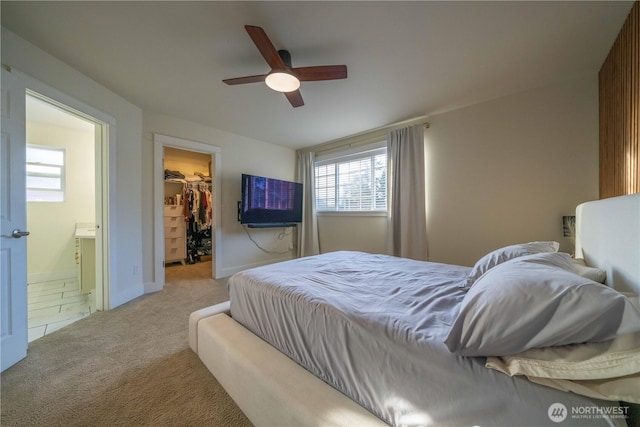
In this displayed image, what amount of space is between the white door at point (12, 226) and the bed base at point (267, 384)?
1.29 m

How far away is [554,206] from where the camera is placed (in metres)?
2.31

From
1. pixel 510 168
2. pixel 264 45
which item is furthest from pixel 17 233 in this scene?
pixel 510 168

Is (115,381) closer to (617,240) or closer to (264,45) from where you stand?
(264,45)

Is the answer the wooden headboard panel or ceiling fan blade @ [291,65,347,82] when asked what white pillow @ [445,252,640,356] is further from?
ceiling fan blade @ [291,65,347,82]

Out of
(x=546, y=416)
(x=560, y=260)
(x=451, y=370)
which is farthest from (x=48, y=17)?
(x=560, y=260)

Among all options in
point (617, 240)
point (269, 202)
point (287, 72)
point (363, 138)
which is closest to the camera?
point (617, 240)

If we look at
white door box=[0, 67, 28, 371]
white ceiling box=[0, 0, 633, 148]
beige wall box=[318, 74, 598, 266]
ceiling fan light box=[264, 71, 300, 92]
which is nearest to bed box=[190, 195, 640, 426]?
beige wall box=[318, 74, 598, 266]

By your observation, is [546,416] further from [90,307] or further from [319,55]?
[90,307]

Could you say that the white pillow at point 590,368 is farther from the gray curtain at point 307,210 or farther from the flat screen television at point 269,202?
the gray curtain at point 307,210

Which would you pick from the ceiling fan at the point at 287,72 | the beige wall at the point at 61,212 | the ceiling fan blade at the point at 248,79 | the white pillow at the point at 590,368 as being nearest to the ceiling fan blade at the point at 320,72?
the ceiling fan at the point at 287,72

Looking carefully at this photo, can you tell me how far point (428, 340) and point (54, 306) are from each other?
3827 mm

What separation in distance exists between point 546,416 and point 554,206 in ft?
8.58

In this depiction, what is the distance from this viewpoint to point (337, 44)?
176 cm

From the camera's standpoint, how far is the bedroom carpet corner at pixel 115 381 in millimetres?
1164
